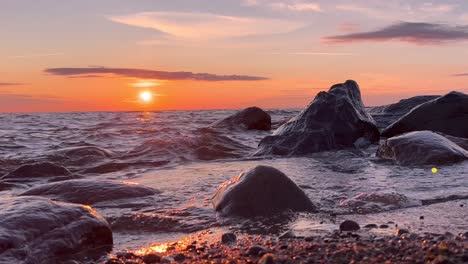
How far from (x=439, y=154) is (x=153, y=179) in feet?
13.0

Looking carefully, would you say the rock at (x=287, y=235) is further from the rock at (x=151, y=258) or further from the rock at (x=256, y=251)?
the rock at (x=151, y=258)

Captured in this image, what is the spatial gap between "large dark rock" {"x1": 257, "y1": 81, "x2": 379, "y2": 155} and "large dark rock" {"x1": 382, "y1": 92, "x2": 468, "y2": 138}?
92 centimetres

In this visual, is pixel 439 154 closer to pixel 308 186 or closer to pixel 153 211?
pixel 308 186

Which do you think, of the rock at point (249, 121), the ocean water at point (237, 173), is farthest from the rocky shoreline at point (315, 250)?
the rock at point (249, 121)

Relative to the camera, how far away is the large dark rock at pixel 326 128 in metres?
9.39

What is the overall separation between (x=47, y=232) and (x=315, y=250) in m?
1.89

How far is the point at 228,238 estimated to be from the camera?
11.3 ft

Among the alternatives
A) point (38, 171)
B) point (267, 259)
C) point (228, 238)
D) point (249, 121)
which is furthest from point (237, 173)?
point (249, 121)

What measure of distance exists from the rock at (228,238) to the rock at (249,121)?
12.0m

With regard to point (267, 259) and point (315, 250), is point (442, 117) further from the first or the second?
point (267, 259)

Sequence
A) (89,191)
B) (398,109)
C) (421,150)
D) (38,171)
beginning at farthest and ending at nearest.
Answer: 1. (398,109)
2. (38,171)
3. (421,150)
4. (89,191)

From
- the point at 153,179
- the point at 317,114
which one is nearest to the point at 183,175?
the point at 153,179

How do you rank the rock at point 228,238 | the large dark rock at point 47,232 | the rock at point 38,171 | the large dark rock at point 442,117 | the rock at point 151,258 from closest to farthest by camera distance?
the rock at point 151,258 → the large dark rock at point 47,232 → the rock at point 228,238 → the rock at point 38,171 → the large dark rock at point 442,117

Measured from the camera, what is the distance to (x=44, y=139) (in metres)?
14.6
